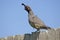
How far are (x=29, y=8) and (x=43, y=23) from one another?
0.59m

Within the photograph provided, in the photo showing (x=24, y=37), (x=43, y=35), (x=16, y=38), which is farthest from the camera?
(x=16, y=38)

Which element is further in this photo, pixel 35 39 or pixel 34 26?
pixel 34 26

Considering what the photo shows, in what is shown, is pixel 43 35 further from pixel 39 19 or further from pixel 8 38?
pixel 8 38

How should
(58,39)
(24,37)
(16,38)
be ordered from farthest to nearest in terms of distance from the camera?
1. (16,38)
2. (24,37)
3. (58,39)

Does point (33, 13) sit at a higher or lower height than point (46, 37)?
higher

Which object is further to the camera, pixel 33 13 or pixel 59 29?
pixel 33 13

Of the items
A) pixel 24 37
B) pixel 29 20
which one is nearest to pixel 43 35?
pixel 24 37

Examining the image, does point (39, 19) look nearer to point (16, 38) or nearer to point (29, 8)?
point (29, 8)

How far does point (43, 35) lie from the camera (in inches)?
191

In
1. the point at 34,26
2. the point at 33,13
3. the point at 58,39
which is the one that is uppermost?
the point at 33,13

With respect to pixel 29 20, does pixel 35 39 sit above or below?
below

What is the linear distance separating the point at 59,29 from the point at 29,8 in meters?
1.60

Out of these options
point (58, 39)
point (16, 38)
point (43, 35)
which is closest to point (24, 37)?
point (16, 38)

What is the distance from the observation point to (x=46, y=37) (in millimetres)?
4785
